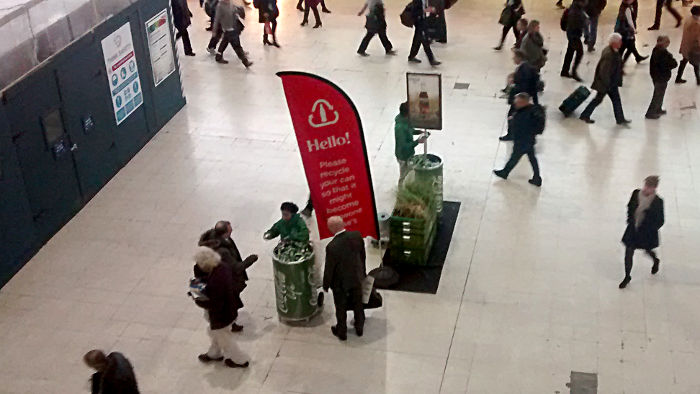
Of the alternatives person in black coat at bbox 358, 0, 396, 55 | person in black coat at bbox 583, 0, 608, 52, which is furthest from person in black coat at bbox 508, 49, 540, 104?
person in black coat at bbox 583, 0, 608, 52

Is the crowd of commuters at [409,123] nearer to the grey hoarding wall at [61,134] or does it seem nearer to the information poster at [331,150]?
the information poster at [331,150]

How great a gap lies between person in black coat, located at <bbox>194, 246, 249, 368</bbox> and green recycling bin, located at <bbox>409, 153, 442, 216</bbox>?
338cm

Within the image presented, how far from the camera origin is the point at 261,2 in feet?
57.2

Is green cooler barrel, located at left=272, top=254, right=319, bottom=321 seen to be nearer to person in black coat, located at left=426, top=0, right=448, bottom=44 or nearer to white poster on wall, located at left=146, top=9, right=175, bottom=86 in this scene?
white poster on wall, located at left=146, top=9, right=175, bottom=86

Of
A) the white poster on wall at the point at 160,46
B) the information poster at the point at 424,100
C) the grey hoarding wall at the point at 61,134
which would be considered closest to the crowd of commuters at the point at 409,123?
the information poster at the point at 424,100

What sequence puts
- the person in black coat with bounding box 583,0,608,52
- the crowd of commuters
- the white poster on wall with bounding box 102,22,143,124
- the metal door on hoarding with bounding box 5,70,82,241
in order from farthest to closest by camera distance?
the person in black coat with bounding box 583,0,608,52 → the white poster on wall with bounding box 102,22,143,124 → the metal door on hoarding with bounding box 5,70,82,241 → the crowd of commuters

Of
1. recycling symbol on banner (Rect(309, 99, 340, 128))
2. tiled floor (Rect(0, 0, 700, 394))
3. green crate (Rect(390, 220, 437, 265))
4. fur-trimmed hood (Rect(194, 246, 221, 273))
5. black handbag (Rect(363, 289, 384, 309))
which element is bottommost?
tiled floor (Rect(0, 0, 700, 394))

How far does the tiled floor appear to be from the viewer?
28.0 ft

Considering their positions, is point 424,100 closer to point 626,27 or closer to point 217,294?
point 217,294

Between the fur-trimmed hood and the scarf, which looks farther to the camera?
the scarf

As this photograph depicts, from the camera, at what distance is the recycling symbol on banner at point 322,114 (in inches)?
336

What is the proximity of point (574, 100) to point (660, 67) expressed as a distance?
1.42 m

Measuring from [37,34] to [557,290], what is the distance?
7.23 metres

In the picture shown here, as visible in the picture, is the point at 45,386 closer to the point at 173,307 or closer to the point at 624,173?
the point at 173,307
